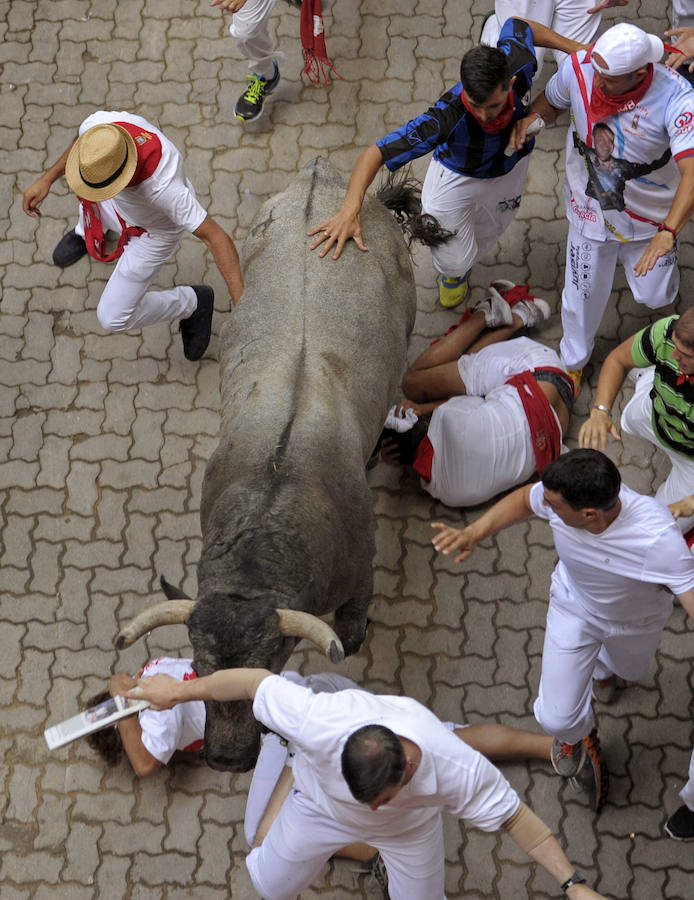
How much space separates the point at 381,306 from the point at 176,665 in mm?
2350

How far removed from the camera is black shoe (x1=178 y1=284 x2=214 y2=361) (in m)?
7.18

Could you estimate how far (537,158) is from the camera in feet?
25.7

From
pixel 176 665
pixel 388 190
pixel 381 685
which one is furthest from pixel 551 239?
pixel 176 665

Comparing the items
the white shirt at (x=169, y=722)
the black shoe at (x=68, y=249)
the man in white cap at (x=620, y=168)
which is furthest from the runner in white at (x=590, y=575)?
the black shoe at (x=68, y=249)

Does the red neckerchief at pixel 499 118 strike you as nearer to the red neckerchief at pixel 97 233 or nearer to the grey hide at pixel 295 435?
the grey hide at pixel 295 435

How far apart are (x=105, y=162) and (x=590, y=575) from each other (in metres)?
3.73

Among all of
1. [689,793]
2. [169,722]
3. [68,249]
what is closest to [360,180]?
[68,249]

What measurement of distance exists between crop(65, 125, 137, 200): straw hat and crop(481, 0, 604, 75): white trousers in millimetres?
2685

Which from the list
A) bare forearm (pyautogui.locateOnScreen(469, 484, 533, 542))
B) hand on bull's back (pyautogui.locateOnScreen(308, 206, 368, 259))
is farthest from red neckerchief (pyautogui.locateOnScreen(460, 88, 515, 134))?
A: bare forearm (pyautogui.locateOnScreen(469, 484, 533, 542))

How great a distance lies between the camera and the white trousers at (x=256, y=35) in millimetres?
7605

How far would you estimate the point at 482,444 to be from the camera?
613 cm

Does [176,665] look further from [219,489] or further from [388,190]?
[388,190]

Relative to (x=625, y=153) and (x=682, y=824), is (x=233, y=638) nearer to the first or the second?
(x=682, y=824)

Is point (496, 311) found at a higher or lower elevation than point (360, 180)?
lower
